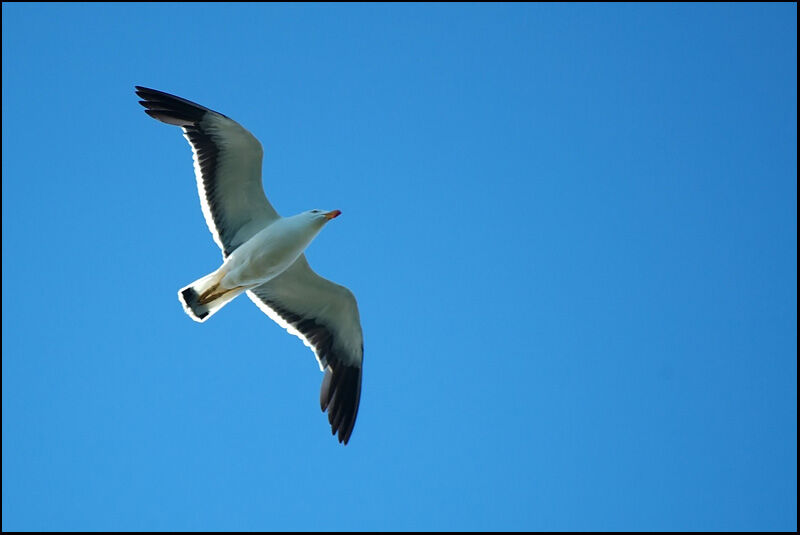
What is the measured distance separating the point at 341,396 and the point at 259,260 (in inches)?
84.4

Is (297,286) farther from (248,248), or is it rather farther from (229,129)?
(229,129)

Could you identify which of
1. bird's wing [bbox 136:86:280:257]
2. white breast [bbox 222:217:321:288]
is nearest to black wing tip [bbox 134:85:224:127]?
bird's wing [bbox 136:86:280:257]

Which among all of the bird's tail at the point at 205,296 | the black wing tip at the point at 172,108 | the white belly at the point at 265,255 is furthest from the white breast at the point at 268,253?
the black wing tip at the point at 172,108

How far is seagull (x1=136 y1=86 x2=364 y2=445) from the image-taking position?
10.2 m

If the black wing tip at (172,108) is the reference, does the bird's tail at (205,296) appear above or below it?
below

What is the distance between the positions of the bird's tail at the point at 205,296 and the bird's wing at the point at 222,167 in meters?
0.55

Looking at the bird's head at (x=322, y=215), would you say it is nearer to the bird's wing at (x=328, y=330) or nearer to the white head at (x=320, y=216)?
the white head at (x=320, y=216)

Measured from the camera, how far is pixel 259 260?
10.1m

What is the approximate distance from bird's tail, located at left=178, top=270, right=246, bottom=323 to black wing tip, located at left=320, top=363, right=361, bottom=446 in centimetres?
163

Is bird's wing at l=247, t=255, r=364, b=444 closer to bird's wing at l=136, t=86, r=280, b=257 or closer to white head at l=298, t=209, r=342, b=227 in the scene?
bird's wing at l=136, t=86, r=280, b=257

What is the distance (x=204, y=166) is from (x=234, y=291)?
4.72ft

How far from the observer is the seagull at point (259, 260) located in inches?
400

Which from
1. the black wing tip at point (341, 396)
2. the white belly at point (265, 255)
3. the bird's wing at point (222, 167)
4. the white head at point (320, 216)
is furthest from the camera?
the black wing tip at point (341, 396)

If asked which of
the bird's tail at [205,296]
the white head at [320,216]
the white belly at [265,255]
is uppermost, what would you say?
the white head at [320,216]
